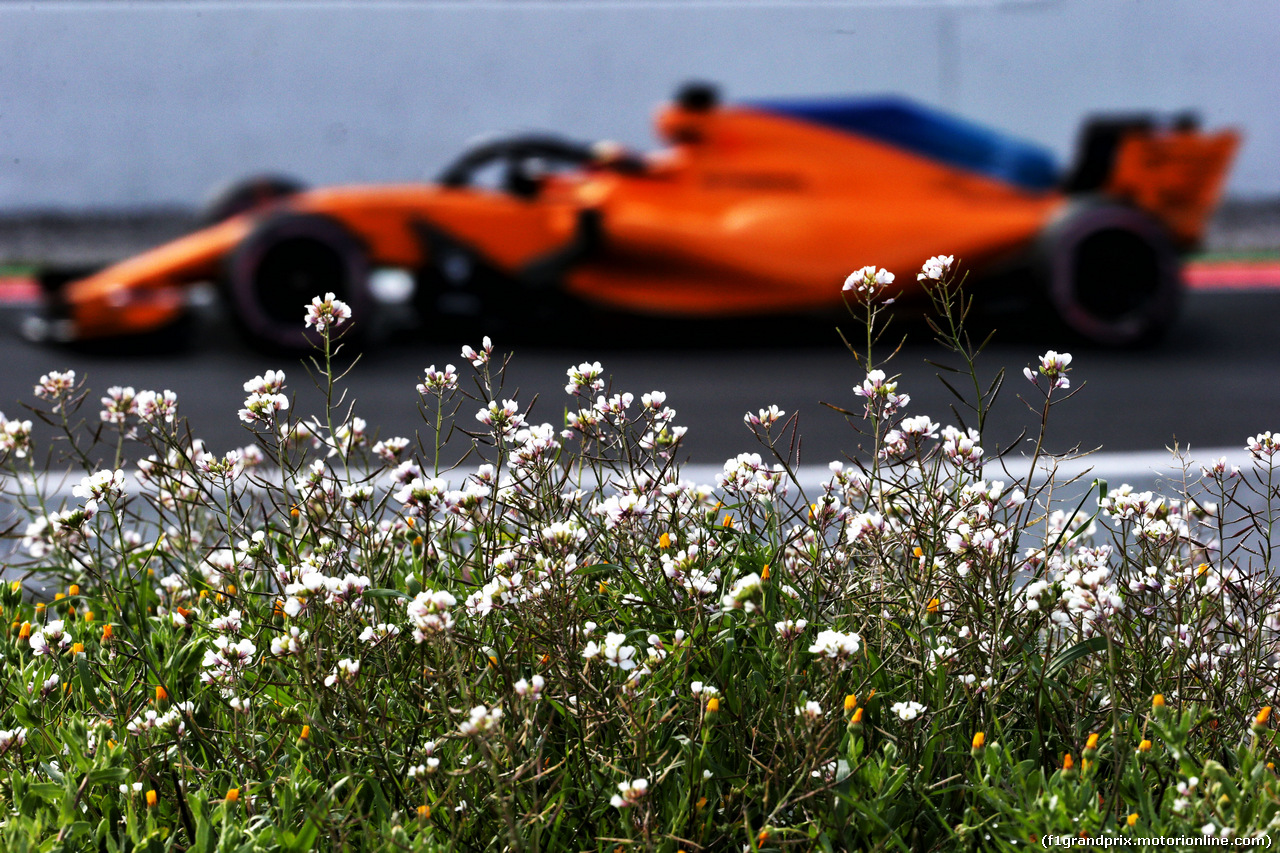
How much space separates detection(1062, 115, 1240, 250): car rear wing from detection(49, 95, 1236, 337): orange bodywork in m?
0.08

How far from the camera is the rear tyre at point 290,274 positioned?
6.32 meters

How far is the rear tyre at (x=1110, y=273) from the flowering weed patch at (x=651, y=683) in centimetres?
507

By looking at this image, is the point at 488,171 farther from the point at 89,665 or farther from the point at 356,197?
the point at 89,665

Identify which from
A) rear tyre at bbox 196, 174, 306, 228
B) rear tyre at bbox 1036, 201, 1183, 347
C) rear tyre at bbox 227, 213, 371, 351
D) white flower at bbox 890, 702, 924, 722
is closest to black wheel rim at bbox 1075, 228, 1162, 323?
rear tyre at bbox 1036, 201, 1183, 347

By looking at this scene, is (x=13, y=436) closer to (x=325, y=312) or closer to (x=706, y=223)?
(x=325, y=312)

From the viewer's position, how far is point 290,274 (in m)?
6.48

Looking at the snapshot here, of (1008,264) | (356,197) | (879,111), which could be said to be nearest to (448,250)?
(356,197)

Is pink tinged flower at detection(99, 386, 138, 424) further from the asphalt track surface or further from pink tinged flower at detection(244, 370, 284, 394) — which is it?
the asphalt track surface

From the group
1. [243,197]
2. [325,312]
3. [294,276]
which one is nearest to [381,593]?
[325,312]

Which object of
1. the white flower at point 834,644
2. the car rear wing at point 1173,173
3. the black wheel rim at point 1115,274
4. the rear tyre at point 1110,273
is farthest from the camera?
the car rear wing at point 1173,173

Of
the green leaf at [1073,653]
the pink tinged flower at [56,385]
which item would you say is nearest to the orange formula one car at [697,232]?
the pink tinged flower at [56,385]

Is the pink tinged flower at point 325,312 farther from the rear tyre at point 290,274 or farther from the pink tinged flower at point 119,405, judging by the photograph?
the rear tyre at point 290,274

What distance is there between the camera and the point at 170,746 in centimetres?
171

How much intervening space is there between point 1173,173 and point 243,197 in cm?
635
